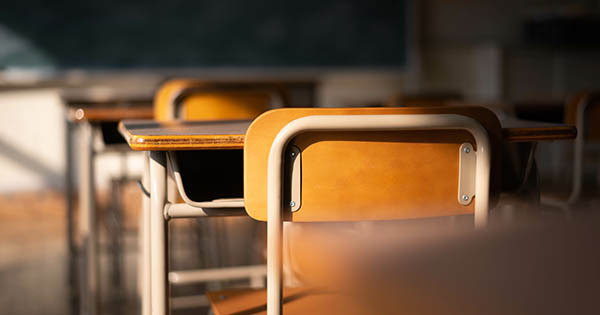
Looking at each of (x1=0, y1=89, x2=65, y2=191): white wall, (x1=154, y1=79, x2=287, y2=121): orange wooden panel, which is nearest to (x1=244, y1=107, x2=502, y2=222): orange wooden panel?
(x1=154, y1=79, x2=287, y2=121): orange wooden panel

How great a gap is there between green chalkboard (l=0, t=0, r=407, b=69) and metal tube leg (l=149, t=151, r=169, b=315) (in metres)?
4.62

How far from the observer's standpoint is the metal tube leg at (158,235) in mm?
1235

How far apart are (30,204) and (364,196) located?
4759 mm

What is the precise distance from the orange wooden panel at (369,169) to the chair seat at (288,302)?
0.63 ft

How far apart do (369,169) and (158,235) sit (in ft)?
1.35

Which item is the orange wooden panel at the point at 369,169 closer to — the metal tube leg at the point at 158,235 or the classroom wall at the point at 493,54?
the metal tube leg at the point at 158,235

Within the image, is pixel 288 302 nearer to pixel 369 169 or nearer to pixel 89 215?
pixel 369 169

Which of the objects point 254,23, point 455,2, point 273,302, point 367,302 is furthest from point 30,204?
point 367,302

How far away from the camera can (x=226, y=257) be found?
361 centimetres

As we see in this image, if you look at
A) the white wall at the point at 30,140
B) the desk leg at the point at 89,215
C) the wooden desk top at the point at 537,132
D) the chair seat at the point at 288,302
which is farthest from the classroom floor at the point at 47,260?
the chair seat at the point at 288,302

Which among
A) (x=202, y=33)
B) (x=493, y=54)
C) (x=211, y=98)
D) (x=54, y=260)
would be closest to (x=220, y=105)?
(x=211, y=98)

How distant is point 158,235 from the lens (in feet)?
4.04

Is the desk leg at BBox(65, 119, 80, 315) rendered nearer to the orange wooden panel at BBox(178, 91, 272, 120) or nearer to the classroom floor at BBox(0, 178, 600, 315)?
the classroom floor at BBox(0, 178, 600, 315)

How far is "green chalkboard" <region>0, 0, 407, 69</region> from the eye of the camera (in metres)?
5.54
